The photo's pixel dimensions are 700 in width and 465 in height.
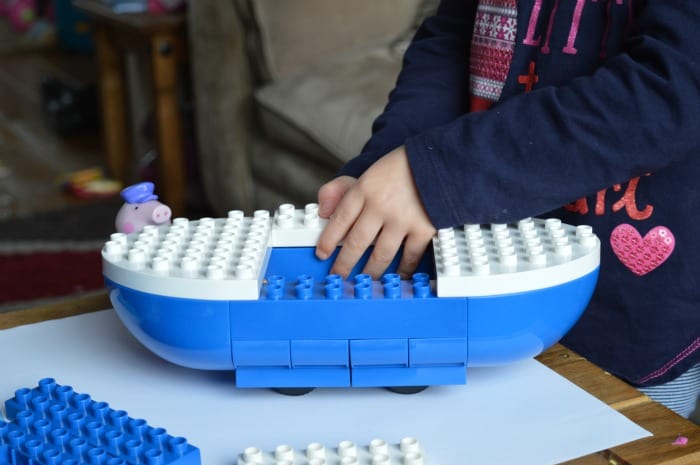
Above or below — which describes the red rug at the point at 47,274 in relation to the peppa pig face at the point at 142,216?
below

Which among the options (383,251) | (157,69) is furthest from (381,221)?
(157,69)

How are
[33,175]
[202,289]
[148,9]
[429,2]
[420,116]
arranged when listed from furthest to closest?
[33,175] < [148,9] < [429,2] < [420,116] < [202,289]

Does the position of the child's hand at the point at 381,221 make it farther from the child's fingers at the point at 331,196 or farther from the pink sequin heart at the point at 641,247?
the pink sequin heart at the point at 641,247

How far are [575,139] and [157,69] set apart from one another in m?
1.66

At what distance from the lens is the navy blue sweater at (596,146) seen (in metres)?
0.57

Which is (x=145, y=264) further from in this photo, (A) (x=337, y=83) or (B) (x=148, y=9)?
(B) (x=148, y=9)

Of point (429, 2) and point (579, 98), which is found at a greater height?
point (579, 98)

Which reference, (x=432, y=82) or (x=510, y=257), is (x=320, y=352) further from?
(x=432, y=82)

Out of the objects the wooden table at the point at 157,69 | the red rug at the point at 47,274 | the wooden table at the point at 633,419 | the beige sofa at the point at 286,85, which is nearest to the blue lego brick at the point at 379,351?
the wooden table at the point at 633,419

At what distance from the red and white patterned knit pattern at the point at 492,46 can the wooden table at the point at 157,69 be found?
1.42 meters

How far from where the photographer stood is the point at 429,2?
186cm

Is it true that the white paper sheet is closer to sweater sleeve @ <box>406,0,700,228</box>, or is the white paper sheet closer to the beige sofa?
sweater sleeve @ <box>406,0,700,228</box>

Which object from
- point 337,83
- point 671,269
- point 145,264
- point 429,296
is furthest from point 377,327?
point 337,83

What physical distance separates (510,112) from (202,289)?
212 mm
